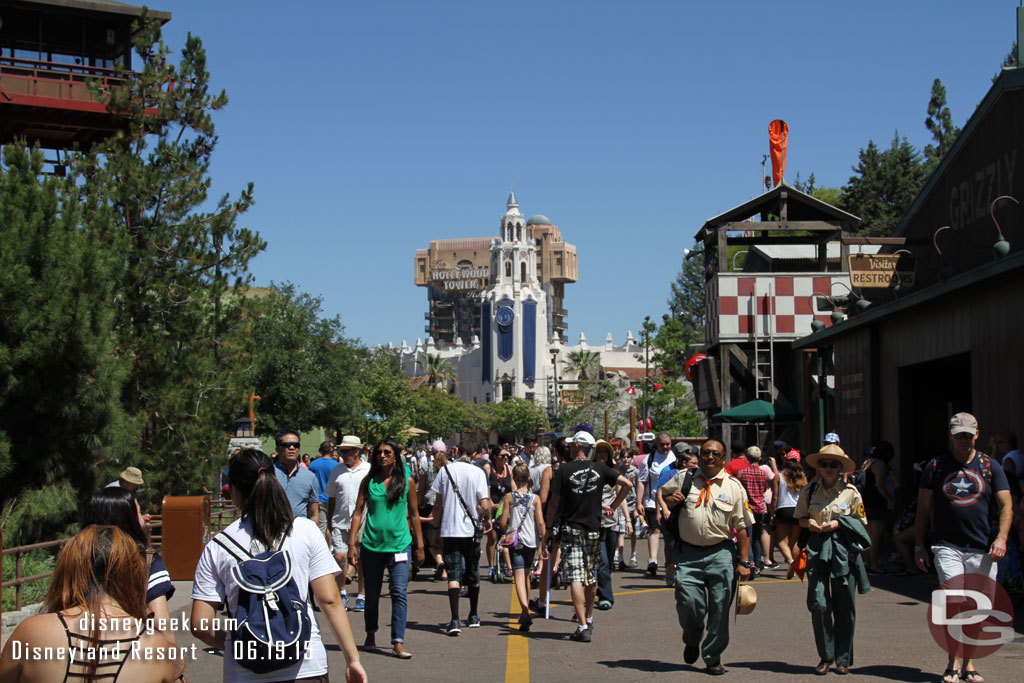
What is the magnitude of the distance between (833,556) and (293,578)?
483 cm

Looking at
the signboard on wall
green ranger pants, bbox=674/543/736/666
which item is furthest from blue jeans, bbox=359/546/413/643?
the signboard on wall

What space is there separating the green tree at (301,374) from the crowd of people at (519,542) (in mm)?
26113

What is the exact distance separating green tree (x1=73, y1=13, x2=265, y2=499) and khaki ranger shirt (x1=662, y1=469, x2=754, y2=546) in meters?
11.3

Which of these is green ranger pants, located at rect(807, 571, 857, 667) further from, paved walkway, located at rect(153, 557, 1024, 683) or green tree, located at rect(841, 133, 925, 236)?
green tree, located at rect(841, 133, 925, 236)

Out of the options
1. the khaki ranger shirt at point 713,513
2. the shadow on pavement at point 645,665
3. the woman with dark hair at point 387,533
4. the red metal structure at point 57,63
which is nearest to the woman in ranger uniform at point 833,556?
the khaki ranger shirt at point 713,513

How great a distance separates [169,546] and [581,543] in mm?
5899

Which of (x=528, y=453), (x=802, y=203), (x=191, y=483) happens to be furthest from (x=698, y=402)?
(x=191, y=483)

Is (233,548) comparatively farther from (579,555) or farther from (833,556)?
(579,555)

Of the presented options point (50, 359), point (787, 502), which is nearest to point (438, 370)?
point (50, 359)

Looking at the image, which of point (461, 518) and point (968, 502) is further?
point (461, 518)

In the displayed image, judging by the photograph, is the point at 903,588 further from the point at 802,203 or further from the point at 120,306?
the point at 802,203

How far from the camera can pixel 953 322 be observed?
14258 millimetres

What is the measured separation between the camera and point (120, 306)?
1759cm

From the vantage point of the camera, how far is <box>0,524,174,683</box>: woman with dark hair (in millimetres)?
3682
